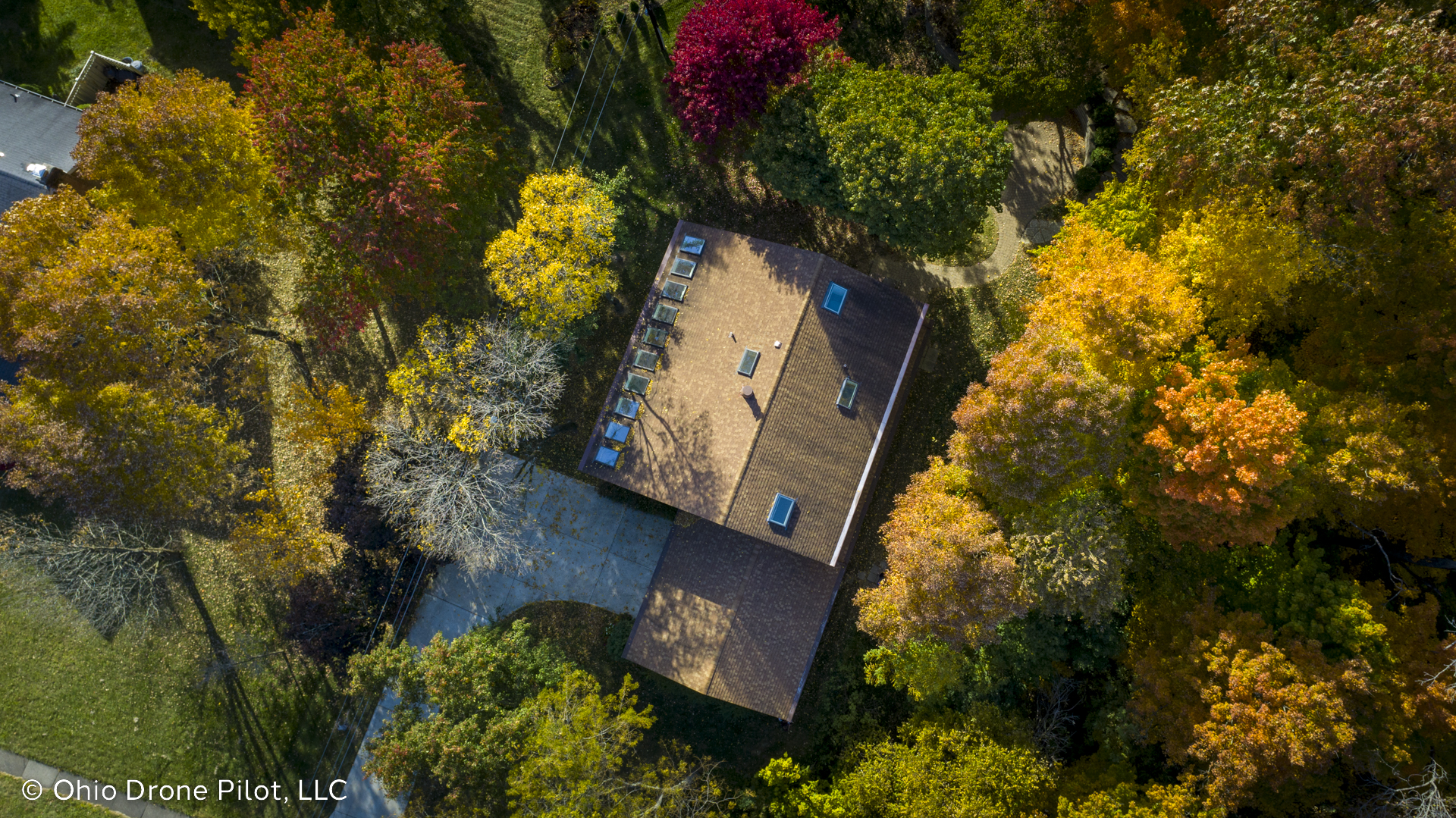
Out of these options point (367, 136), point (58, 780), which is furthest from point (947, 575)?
point (58, 780)

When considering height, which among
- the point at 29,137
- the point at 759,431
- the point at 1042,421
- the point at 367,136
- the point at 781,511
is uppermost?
the point at 367,136

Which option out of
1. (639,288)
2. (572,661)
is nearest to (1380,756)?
(572,661)

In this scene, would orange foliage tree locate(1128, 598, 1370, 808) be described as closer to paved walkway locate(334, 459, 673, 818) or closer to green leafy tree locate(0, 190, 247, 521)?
paved walkway locate(334, 459, 673, 818)

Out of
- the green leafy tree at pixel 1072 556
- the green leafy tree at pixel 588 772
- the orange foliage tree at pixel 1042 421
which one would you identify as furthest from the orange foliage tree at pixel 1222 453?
the green leafy tree at pixel 588 772

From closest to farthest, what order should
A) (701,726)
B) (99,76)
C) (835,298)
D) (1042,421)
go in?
(1042,421) → (835,298) → (701,726) → (99,76)

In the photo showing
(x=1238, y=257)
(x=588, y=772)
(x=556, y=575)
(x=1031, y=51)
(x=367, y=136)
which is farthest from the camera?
(x=556, y=575)

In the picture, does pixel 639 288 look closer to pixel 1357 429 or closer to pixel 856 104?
pixel 856 104

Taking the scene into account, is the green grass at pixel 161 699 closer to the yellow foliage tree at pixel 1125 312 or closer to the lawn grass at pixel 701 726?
the lawn grass at pixel 701 726

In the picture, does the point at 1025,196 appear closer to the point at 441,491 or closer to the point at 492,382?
the point at 492,382

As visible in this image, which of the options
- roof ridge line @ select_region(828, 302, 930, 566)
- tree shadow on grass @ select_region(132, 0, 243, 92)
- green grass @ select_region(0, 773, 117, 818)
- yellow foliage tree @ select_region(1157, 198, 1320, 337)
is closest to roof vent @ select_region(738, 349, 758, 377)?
roof ridge line @ select_region(828, 302, 930, 566)
